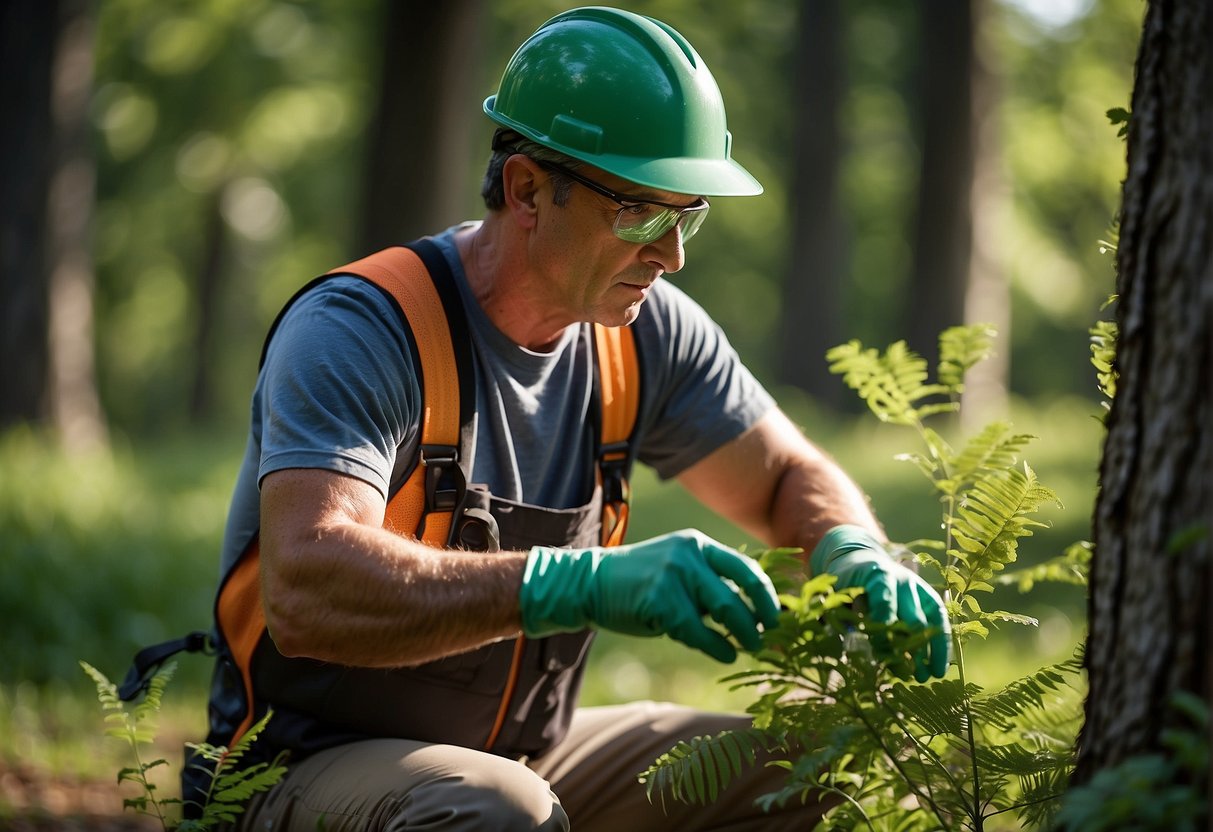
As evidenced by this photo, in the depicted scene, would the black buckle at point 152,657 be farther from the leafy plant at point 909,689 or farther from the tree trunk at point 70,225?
the tree trunk at point 70,225

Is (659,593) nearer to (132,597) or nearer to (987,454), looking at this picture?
(987,454)

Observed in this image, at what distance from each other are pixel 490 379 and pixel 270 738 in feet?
2.97

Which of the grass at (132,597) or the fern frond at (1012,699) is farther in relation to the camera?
the grass at (132,597)

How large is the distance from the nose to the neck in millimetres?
261

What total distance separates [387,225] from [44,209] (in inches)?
115

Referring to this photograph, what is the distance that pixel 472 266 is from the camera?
2957mm

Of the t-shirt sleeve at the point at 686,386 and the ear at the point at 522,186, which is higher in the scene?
the ear at the point at 522,186

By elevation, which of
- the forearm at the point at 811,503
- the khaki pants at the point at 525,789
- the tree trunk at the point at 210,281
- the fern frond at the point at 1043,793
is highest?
the forearm at the point at 811,503

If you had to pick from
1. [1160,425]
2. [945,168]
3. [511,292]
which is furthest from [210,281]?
[1160,425]

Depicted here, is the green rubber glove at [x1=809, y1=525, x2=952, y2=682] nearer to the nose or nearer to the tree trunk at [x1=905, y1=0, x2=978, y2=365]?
the nose

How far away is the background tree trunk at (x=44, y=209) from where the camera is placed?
8.80 metres

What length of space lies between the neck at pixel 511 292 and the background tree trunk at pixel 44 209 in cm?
707

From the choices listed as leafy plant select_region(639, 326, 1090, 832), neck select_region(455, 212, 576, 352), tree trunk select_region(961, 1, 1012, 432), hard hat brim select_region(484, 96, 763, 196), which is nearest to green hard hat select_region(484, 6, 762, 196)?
hard hat brim select_region(484, 96, 763, 196)

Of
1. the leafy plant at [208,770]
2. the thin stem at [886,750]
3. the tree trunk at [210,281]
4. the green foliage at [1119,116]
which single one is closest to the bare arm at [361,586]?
the leafy plant at [208,770]
